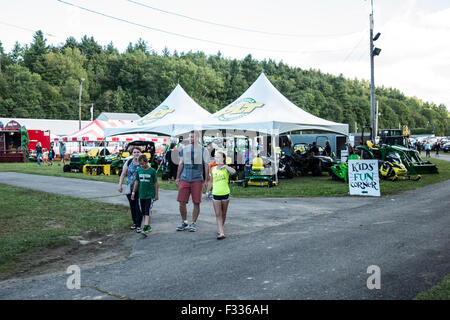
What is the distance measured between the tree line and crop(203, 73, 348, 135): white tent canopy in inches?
3005

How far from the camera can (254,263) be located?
5656mm

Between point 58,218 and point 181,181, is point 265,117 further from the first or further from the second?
point 58,218

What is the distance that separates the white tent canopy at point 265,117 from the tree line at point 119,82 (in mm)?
76316

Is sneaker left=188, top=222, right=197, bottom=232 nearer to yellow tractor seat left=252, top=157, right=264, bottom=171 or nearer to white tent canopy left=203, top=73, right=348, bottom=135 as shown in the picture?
yellow tractor seat left=252, top=157, right=264, bottom=171

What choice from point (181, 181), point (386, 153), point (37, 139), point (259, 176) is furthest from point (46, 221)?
point (37, 139)

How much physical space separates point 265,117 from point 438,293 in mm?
13853

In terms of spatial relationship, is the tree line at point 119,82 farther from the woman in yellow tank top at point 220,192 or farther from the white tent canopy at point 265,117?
the woman in yellow tank top at point 220,192

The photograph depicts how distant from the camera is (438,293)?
427cm

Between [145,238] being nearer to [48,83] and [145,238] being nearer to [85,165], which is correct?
[85,165]

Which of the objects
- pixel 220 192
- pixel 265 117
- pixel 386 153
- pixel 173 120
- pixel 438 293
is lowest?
pixel 438 293

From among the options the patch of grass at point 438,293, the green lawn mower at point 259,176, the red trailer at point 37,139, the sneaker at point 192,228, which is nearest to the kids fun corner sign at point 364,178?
the green lawn mower at point 259,176

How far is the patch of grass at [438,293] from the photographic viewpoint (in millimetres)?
4160

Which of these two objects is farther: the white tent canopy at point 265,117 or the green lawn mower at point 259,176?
the white tent canopy at point 265,117
